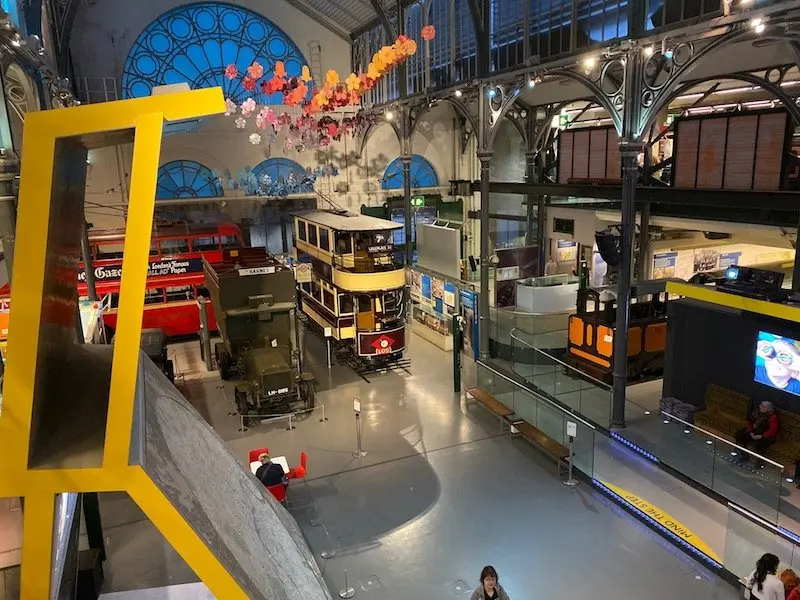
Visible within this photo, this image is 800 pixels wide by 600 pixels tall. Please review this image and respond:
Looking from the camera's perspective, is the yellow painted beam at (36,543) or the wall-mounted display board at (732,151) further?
the wall-mounted display board at (732,151)

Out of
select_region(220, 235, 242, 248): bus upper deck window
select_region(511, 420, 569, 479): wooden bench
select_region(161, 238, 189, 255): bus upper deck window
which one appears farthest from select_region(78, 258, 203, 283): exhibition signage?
select_region(511, 420, 569, 479): wooden bench

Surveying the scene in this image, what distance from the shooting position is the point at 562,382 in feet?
44.2

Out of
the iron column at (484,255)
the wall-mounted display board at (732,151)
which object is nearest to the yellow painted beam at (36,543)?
the iron column at (484,255)

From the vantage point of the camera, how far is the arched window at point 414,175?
2673 centimetres

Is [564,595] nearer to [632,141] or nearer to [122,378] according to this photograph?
[122,378]

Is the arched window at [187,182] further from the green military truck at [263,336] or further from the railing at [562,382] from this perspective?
the railing at [562,382]

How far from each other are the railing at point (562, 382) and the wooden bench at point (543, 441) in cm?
162

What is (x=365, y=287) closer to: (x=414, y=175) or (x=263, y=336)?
(x=263, y=336)

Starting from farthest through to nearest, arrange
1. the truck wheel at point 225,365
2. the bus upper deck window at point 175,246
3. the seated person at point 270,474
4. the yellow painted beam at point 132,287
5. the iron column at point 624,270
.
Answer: the bus upper deck window at point 175,246 < the truck wheel at point 225,365 < the iron column at point 624,270 < the seated person at point 270,474 < the yellow painted beam at point 132,287

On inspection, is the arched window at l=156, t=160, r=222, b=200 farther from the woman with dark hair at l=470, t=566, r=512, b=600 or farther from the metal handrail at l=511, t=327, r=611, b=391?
the woman with dark hair at l=470, t=566, r=512, b=600

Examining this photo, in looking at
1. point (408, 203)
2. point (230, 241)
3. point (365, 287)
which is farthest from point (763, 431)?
point (230, 241)

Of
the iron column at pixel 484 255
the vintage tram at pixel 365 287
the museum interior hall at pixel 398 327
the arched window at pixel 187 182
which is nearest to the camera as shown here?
the museum interior hall at pixel 398 327

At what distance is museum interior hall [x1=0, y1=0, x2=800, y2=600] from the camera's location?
→ 2264 mm

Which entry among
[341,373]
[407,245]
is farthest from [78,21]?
[341,373]
